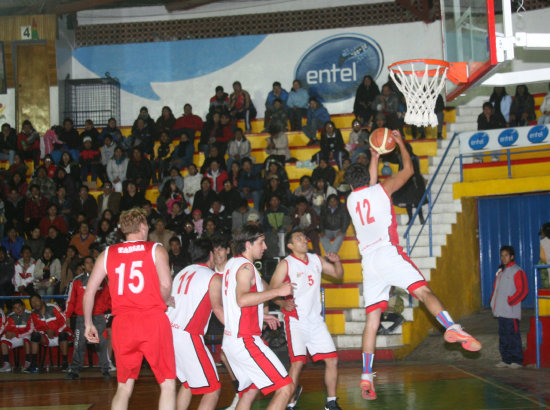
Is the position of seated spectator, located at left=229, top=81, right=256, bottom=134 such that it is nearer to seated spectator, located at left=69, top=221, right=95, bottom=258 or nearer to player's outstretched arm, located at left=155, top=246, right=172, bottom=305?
seated spectator, located at left=69, top=221, right=95, bottom=258

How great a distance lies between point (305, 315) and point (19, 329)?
24.2 ft

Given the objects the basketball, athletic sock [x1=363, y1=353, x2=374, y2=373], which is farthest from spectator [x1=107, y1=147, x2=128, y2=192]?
athletic sock [x1=363, y1=353, x2=374, y2=373]

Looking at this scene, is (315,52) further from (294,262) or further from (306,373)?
(294,262)

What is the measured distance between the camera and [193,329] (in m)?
6.59

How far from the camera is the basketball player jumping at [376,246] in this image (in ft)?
24.0

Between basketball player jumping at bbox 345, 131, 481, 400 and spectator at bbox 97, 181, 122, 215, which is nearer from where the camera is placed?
basketball player jumping at bbox 345, 131, 481, 400

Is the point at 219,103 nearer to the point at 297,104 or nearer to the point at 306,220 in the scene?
the point at 297,104

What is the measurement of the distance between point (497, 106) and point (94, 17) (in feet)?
38.3

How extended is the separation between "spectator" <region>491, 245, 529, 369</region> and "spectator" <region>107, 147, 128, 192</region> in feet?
30.8

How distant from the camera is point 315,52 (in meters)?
19.8

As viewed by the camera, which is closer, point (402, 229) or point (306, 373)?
point (306, 373)

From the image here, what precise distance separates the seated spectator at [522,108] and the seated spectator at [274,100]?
17.4ft

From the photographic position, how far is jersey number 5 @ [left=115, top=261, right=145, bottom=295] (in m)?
5.88

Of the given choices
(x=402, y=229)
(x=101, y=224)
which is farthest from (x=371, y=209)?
(x=101, y=224)
